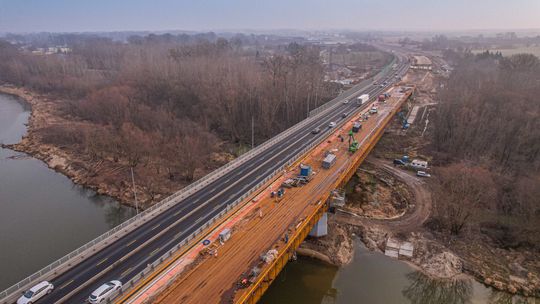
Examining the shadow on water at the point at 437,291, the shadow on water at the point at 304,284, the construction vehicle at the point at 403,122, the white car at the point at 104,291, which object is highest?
A: the white car at the point at 104,291

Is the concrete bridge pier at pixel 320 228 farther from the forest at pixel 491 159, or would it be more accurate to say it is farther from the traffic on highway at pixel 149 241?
the forest at pixel 491 159

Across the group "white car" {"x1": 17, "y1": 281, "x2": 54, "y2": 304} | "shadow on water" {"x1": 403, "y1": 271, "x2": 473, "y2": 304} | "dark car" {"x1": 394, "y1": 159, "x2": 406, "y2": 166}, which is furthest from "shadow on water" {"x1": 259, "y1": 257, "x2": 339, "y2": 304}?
"dark car" {"x1": 394, "y1": 159, "x2": 406, "y2": 166}

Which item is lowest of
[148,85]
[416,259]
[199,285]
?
[416,259]

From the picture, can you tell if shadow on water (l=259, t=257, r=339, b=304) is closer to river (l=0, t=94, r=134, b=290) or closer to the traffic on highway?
the traffic on highway

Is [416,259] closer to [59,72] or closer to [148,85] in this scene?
[148,85]

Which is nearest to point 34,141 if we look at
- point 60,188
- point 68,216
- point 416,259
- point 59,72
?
point 60,188

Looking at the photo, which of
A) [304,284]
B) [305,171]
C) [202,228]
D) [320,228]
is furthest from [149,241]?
[305,171]

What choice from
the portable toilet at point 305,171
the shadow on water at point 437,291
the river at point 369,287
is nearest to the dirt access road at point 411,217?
the river at point 369,287
